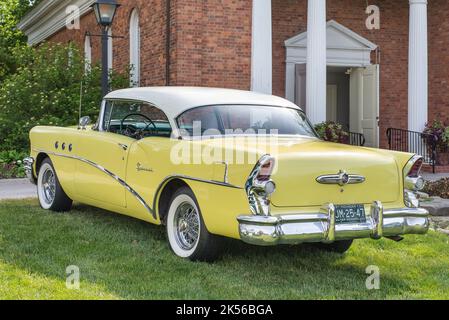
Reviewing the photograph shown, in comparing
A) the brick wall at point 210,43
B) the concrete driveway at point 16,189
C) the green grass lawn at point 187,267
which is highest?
the brick wall at point 210,43

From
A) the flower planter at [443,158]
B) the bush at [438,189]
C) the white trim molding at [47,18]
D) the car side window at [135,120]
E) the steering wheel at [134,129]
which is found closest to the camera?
the car side window at [135,120]

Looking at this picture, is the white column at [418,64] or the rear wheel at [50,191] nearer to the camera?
the rear wheel at [50,191]

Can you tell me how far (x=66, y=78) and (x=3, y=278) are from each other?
11.3 metres

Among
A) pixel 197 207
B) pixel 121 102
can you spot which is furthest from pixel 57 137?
pixel 197 207

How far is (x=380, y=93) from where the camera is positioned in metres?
17.7

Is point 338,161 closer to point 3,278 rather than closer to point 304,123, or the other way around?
point 304,123

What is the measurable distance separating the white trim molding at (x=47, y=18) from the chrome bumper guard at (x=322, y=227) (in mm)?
17829

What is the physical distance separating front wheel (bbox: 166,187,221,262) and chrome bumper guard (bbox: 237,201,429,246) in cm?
68

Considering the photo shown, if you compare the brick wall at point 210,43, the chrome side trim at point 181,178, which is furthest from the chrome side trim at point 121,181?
the brick wall at point 210,43

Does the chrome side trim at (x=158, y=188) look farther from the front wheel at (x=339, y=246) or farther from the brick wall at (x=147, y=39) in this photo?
the brick wall at (x=147, y=39)

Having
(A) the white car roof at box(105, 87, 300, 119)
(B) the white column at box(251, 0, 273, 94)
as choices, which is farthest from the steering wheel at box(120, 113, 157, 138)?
(B) the white column at box(251, 0, 273, 94)

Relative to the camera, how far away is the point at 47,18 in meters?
27.5

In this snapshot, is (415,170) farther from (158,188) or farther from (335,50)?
(335,50)

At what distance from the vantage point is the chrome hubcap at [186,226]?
607 cm
